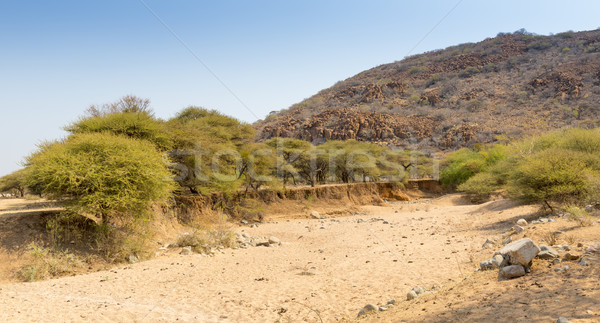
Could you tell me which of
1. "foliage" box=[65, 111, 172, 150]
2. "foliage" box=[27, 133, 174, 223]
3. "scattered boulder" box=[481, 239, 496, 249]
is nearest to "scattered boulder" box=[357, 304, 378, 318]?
"scattered boulder" box=[481, 239, 496, 249]

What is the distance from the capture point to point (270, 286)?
8.58m

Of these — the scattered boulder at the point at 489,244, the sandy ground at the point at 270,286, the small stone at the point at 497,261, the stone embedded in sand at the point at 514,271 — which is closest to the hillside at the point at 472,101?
the scattered boulder at the point at 489,244

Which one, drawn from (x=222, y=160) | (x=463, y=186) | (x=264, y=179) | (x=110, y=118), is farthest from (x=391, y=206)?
(x=110, y=118)

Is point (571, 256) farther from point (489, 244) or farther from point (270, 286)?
point (270, 286)

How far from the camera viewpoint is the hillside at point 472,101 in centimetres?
5928

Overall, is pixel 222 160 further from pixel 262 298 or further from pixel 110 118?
pixel 262 298

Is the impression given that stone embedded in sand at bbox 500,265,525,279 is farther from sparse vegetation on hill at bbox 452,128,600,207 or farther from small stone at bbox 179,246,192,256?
small stone at bbox 179,246,192,256

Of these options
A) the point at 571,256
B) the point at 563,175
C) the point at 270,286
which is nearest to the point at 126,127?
the point at 270,286

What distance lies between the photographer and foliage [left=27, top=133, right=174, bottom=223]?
36.1ft

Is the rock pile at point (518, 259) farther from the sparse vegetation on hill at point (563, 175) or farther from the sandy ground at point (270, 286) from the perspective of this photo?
the sparse vegetation on hill at point (563, 175)

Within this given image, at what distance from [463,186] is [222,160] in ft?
73.5

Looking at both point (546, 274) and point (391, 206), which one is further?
point (391, 206)

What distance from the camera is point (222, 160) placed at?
2106cm

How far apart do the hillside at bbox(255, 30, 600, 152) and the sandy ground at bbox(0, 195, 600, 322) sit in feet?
148
